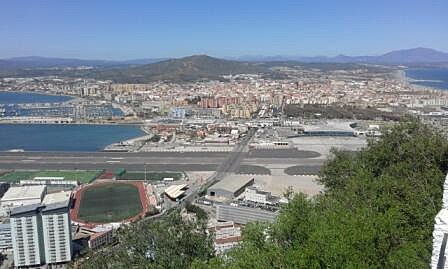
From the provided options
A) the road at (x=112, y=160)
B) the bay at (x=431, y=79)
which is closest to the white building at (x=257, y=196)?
the road at (x=112, y=160)

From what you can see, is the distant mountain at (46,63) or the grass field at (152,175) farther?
the distant mountain at (46,63)

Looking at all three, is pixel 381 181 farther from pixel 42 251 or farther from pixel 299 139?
pixel 299 139

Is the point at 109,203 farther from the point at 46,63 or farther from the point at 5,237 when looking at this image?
the point at 46,63

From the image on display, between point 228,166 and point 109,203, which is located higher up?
point 228,166

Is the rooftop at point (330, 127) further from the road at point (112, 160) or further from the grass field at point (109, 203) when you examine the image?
the grass field at point (109, 203)

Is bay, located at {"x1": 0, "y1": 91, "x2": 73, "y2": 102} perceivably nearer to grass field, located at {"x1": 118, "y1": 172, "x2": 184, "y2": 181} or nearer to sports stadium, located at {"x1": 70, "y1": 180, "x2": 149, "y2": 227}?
grass field, located at {"x1": 118, "y1": 172, "x2": 184, "y2": 181}

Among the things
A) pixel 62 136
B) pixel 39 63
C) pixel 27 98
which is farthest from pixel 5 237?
pixel 39 63
